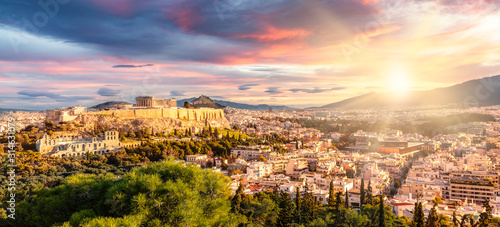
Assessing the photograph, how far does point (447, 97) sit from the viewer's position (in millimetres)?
84250

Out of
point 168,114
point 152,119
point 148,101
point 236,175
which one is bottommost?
point 236,175

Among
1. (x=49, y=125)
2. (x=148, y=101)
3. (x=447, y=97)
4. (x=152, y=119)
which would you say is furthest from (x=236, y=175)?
(x=447, y=97)

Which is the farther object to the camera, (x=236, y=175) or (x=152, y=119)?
(x=152, y=119)

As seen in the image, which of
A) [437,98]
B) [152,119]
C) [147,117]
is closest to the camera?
[152,119]

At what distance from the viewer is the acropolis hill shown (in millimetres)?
24078

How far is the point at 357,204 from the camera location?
42.2 feet

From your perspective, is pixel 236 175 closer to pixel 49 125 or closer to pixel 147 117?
pixel 49 125

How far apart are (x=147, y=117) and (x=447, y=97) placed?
77.9m

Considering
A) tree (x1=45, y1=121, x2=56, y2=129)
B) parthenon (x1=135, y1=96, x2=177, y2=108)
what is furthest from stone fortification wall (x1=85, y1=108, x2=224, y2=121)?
tree (x1=45, y1=121, x2=56, y2=129)

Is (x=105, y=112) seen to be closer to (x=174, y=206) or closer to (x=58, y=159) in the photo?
(x=58, y=159)

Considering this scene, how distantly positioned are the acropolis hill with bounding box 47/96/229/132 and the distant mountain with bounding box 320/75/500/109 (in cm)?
5858

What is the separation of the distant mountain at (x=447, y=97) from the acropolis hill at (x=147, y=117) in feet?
192

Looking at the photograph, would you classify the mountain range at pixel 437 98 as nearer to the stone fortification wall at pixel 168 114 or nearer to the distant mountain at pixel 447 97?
the distant mountain at pixel 447 97

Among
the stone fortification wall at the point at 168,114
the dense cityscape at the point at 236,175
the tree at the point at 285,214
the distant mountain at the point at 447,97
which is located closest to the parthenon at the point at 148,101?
the dense cityscape at the point at 236,175
